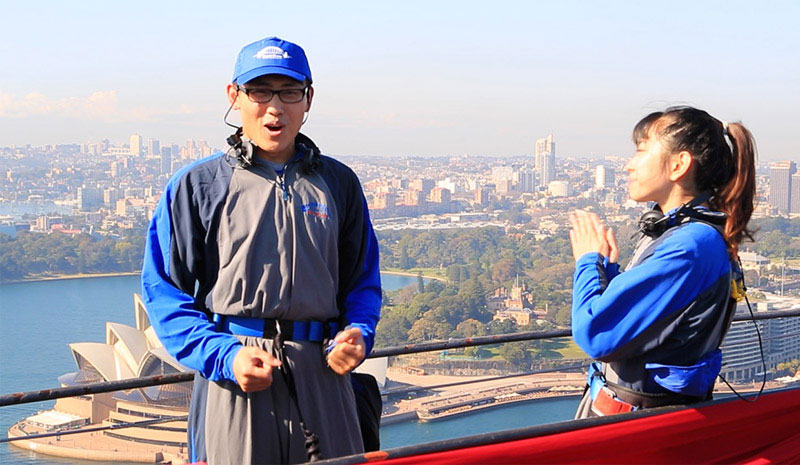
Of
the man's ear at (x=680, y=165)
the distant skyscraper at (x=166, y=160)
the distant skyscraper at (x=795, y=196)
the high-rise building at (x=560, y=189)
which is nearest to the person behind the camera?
the man's ear at (x=680, y=165)

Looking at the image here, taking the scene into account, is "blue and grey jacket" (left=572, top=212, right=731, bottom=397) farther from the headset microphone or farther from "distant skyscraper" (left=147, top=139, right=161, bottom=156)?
"distant skyscraper" (left=147, top=139, right=161, bottom=156)

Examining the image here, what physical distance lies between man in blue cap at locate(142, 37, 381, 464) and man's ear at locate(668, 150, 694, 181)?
0.77 meters

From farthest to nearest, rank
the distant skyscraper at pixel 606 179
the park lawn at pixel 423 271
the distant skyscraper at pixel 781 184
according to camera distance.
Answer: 1. the distant skyscraper at pixel 606 179
2. the park lawn at pixel 423 271
3. the distant skyscraper at pixel 781 184

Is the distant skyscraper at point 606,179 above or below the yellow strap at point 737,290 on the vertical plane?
above

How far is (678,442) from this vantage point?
2094mm

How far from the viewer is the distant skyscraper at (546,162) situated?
85.6m

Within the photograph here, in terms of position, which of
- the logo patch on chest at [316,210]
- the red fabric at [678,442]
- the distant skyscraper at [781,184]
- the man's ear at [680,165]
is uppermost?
the distant skyscraper at [781,184]

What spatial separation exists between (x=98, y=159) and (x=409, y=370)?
209ft

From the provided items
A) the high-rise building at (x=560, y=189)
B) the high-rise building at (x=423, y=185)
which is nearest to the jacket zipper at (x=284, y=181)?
the high-rise building at (x=423, y=185)

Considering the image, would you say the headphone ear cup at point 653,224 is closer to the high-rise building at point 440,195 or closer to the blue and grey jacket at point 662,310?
the blue and grey jacket at point 662,310

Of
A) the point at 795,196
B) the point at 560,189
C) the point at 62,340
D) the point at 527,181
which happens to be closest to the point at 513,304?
the point at 795,196

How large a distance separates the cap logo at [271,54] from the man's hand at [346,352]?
23.1 inches

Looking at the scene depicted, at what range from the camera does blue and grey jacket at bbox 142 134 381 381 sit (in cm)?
185

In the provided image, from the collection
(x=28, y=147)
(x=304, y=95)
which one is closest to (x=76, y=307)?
(x=28, y=147)
